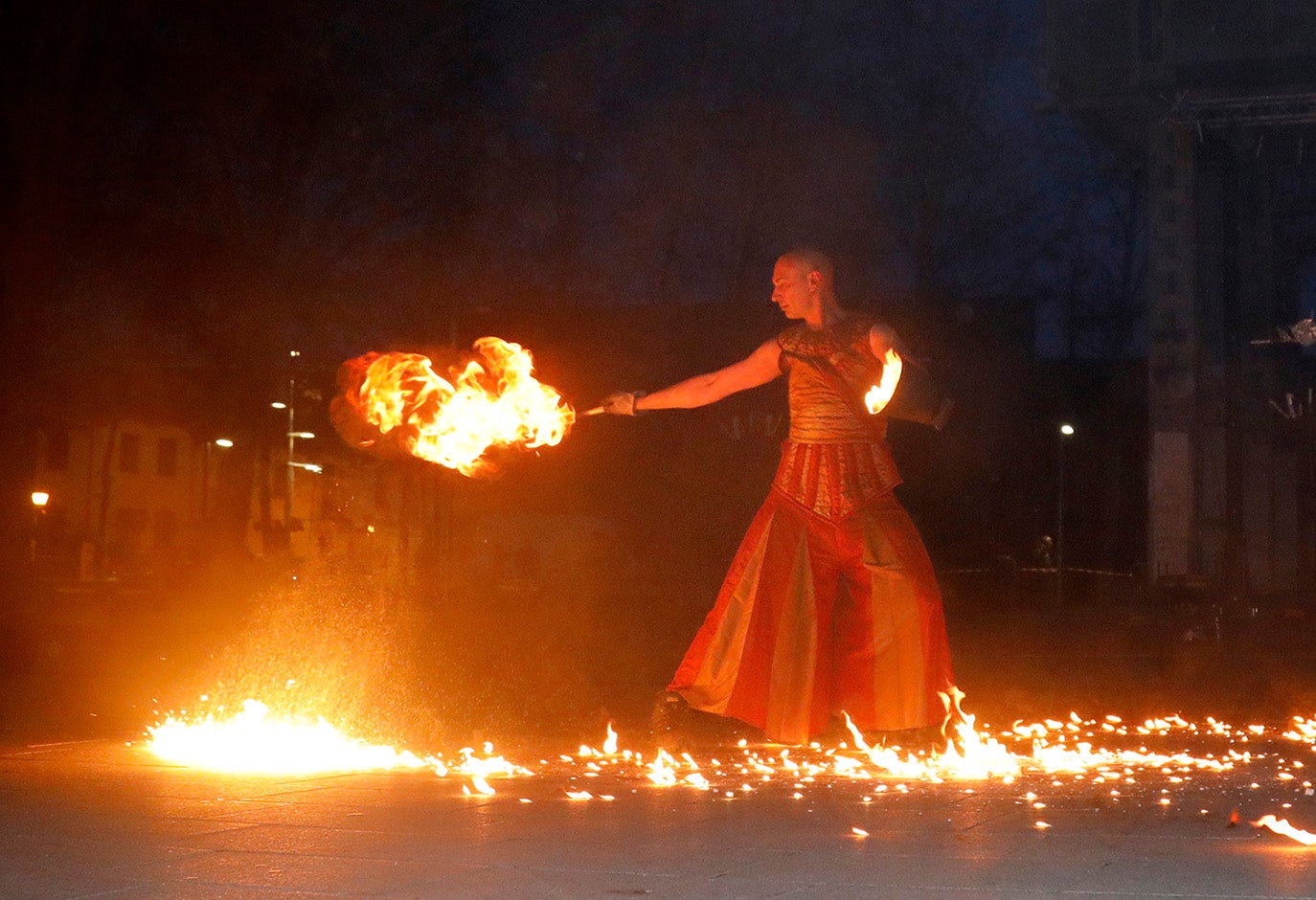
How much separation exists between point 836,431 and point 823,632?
83cm

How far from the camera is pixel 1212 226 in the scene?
105 ft

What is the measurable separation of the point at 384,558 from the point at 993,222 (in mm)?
19078

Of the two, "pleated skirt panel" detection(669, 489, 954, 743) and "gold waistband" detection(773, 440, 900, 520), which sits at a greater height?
"gold waistband" detection(773, 440, 900, 520)

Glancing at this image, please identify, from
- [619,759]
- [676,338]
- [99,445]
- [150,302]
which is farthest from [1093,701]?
[99,445]

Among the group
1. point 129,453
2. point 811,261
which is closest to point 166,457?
point 129,453

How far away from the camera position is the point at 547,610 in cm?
1523

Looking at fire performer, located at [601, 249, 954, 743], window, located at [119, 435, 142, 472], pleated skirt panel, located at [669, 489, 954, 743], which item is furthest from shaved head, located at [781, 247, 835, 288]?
window, located at [119, 435, 142, 472]

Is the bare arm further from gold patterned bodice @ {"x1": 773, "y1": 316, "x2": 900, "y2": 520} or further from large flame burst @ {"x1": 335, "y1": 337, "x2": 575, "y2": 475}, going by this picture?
large flame burst @ {"x1": 335, "y1": 337, "x2": 575, "y2": 475}

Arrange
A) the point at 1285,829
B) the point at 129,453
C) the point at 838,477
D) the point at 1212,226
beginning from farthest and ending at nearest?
1. the point at 129,453
2. the point at 1212,226
3. the point at 838,477
4. the point at 1285,829

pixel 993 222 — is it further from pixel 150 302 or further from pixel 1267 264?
pixel 150 302

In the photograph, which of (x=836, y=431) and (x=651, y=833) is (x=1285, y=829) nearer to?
(x=651, y=833)

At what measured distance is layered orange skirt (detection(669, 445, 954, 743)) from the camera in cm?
693

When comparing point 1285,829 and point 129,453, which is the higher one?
point 129,453

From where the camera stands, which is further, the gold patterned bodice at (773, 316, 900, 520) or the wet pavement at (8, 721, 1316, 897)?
the gold patterned bodice at (773, 316, 900, 520)
